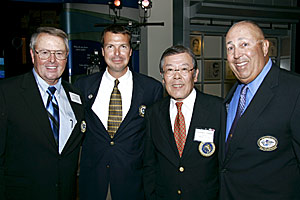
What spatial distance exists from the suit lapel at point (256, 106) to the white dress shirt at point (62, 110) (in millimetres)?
1192

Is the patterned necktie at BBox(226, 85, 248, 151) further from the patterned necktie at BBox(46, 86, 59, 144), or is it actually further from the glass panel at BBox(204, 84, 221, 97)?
the glass panel at BBox(204, 84, 221, 97)

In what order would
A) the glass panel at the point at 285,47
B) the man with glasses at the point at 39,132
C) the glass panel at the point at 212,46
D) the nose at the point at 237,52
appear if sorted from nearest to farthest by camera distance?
the nose at the point at 237,52, the man with glasses at the point at 39,132, the glass panel at the point at 212,46, the glass panel at the point at 285,47

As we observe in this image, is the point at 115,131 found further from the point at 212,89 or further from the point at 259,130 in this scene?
the point at 212,89

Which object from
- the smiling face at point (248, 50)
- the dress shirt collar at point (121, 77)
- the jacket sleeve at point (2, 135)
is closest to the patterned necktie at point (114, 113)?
the dress shirt collar at point (121, 77)

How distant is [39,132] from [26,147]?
130 mm

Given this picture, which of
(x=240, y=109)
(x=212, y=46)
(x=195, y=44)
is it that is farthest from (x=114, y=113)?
(x=212, y=46)

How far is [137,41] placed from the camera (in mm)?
6504

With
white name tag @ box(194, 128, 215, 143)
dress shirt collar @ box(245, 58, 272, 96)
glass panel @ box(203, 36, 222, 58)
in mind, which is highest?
glass panel @ box(203, 36, 222, 58)

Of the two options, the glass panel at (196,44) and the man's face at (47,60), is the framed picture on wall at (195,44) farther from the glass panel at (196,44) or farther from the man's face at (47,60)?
the man's face at (47,60)

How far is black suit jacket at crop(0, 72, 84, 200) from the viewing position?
5.82 feet

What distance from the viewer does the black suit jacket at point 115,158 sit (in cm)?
219

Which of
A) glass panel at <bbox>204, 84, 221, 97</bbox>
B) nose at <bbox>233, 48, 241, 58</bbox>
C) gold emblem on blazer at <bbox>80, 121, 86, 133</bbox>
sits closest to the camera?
nose at <bbox>233, 48, 241, 58</bbox>

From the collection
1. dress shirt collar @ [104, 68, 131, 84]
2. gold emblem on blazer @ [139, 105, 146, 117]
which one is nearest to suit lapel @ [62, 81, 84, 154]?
dress shirt collar @ [104, 68, 131, 84]

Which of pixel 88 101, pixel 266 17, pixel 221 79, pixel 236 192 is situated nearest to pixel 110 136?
pixel 88 101
